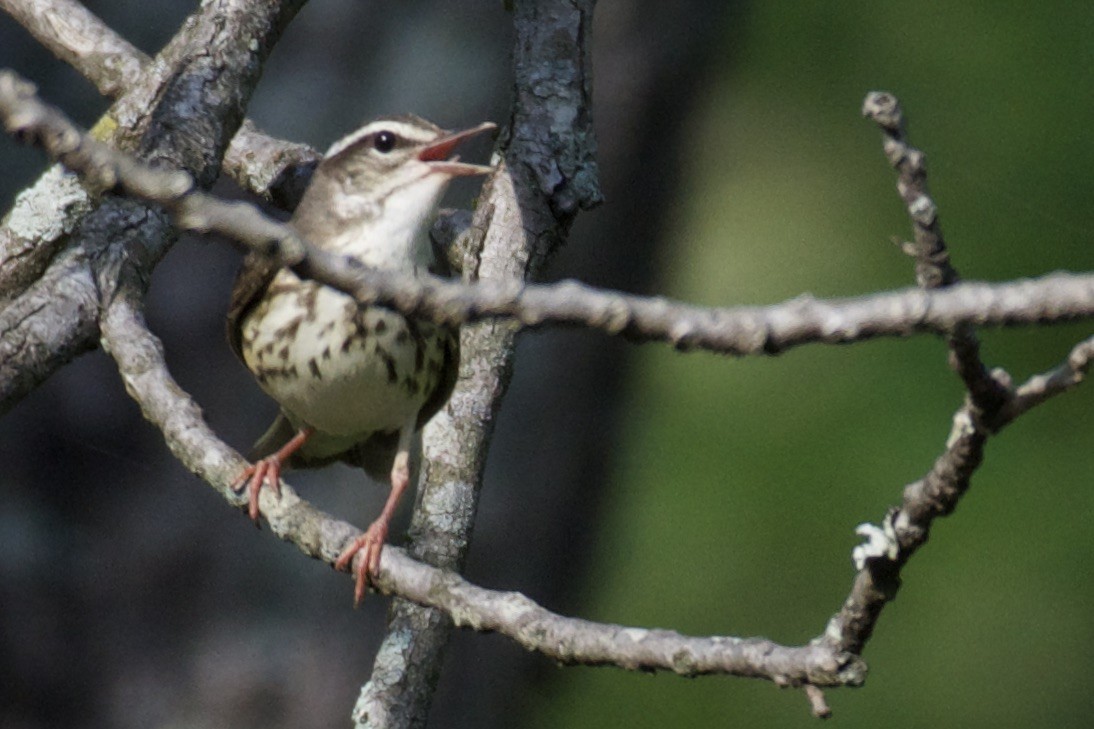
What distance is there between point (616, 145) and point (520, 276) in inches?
63.7

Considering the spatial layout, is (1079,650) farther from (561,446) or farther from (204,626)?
(204,626)

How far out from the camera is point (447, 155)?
3307 mm

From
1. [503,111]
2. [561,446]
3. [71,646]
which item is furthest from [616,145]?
[71,646]

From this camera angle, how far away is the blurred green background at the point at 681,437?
4168mm

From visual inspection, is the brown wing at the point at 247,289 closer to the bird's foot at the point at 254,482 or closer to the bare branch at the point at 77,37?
the bare branch at the point at 77,37

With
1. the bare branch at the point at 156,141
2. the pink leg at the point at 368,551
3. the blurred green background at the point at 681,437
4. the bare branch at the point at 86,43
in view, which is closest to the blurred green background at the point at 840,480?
the blurred green background at the point at 681,437

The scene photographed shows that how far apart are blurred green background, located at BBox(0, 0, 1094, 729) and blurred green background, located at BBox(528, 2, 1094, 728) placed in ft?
0.04

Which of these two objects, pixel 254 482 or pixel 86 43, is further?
pixel 86 43

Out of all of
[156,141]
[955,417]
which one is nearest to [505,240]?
[156,141]

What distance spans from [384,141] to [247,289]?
435 millimetres

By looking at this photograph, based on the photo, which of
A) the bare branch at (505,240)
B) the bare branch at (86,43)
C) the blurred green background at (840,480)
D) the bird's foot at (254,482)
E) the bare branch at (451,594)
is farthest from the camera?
the blurred green background at (840,480)

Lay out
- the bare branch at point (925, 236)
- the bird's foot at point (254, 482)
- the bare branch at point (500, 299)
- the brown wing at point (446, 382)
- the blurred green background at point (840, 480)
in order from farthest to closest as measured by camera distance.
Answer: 1. the blurred green background at point (840, 480)
2. the brown wing at point (446, 382)
3. the bird's foot at point (254, 482)
4. the bare branch at point (500, 299)
5. the bare branch at point (925, 236)

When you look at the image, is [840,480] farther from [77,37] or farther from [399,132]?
[77,37]

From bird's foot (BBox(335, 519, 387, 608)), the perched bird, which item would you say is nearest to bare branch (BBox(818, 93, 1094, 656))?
bird's foot (BBox(335, 519, 387, 608))
